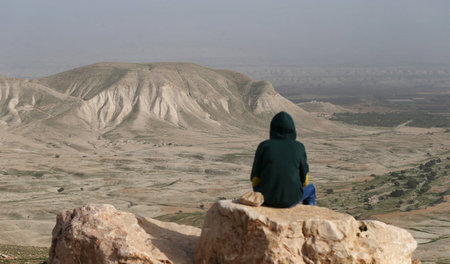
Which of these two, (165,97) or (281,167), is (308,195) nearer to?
(281,167)

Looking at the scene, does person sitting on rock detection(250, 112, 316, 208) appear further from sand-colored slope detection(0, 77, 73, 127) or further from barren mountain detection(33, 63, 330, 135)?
barren mountain detection(33, 63, 330, 135)

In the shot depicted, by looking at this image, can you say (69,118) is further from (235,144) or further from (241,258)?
(241,258)

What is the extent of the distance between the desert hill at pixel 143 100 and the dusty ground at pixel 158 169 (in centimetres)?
1185

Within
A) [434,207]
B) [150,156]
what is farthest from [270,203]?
[150,156]

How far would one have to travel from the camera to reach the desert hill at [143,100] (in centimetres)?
11206

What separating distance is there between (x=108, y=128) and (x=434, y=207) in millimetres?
82324

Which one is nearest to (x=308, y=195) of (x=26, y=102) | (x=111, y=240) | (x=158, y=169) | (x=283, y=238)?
(x=283, y=238)

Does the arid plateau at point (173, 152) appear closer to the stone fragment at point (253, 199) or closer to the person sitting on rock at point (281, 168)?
the person sitting on rock at point (281, 168)

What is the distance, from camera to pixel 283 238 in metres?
7.89

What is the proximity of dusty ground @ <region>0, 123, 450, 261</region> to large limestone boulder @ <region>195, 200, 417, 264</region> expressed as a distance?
16.4 meters

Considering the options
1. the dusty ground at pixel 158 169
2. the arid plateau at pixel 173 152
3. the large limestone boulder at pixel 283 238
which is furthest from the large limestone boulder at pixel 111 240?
the dusty ground at pixel 158 169

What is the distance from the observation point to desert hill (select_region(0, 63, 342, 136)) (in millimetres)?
112062

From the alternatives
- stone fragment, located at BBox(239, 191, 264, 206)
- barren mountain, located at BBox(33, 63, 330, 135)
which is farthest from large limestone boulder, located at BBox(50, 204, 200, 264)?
barren mountain, located at BBox(33, 63, 330, 135)

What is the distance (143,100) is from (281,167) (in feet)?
381
